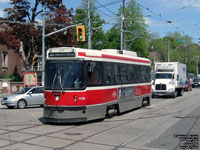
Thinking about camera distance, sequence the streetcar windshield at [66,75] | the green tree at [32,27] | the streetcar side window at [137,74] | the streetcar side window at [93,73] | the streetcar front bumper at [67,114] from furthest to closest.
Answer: the green tree at [32,27], the streetcar side window at [137,74], the streetcar side window at [93,73], the streetcar windshield at [66,75], the streetcar front bumper at [67,114]

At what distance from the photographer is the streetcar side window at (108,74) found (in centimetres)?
1341

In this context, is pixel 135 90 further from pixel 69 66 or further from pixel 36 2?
pixel 36 2

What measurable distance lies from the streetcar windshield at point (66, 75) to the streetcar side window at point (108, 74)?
174cm

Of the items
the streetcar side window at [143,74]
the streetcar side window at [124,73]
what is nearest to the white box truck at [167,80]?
the streetcar side window at [143,74]

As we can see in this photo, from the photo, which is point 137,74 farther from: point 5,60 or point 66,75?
point 5,60

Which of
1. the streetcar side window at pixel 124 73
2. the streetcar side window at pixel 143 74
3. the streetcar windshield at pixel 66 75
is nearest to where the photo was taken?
the streetcar windshield at pixel 66 75

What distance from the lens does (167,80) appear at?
92.3 feet

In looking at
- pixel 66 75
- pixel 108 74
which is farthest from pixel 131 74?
pixel 66 75

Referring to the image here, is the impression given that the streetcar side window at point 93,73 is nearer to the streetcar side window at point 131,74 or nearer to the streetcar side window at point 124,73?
the streetcar side window at point 124,73

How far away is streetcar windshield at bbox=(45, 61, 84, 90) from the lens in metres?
11.8

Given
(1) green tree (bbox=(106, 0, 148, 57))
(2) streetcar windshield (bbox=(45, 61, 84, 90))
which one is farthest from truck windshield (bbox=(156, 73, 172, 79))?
(1) green tree (bbox=(106, 0, 148, 57))

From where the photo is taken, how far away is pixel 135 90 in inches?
671

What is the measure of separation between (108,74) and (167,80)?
15.7 metres

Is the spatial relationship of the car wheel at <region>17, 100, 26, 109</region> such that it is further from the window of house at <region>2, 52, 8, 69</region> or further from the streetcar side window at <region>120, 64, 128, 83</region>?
the window of house at <region>2, 52, 8, 69</region>
